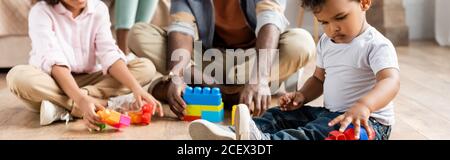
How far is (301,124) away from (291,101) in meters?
0.06

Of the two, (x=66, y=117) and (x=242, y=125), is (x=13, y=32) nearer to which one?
(x=66, y=117)

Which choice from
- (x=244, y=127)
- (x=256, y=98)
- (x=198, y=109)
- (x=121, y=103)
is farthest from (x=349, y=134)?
(x=121, y=103)

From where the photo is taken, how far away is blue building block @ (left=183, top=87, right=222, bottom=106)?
1.79 meters

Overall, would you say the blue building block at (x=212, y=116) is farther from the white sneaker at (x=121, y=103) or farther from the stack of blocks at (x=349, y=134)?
the stack of blocks at (x=349, y=134)

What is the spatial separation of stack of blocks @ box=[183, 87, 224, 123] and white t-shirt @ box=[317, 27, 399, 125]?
38cm

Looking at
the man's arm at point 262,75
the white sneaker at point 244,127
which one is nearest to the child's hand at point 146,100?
the man's arm at point 262,75

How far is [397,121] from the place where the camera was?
1.78m

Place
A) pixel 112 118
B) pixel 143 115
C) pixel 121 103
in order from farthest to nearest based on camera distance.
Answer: pixel 121 103, pixel 143 115, pixel 112 118

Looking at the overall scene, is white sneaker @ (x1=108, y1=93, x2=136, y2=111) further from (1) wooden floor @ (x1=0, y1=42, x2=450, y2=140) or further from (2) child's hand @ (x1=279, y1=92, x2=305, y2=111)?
(2) child's hand @ (x1=279, y1=92, x2=305, y2=111)

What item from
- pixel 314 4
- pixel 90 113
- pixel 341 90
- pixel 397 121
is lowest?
pixel 397 121

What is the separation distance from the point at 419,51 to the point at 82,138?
2.03 meters

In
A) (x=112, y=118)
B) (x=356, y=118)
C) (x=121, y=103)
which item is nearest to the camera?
(x=356, y=118)

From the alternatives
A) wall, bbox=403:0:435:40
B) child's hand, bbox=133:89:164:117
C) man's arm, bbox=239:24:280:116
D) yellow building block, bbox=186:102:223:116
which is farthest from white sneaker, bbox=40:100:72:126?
wall, bbox=403:0:435:40

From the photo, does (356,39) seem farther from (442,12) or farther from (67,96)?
(442,12)
